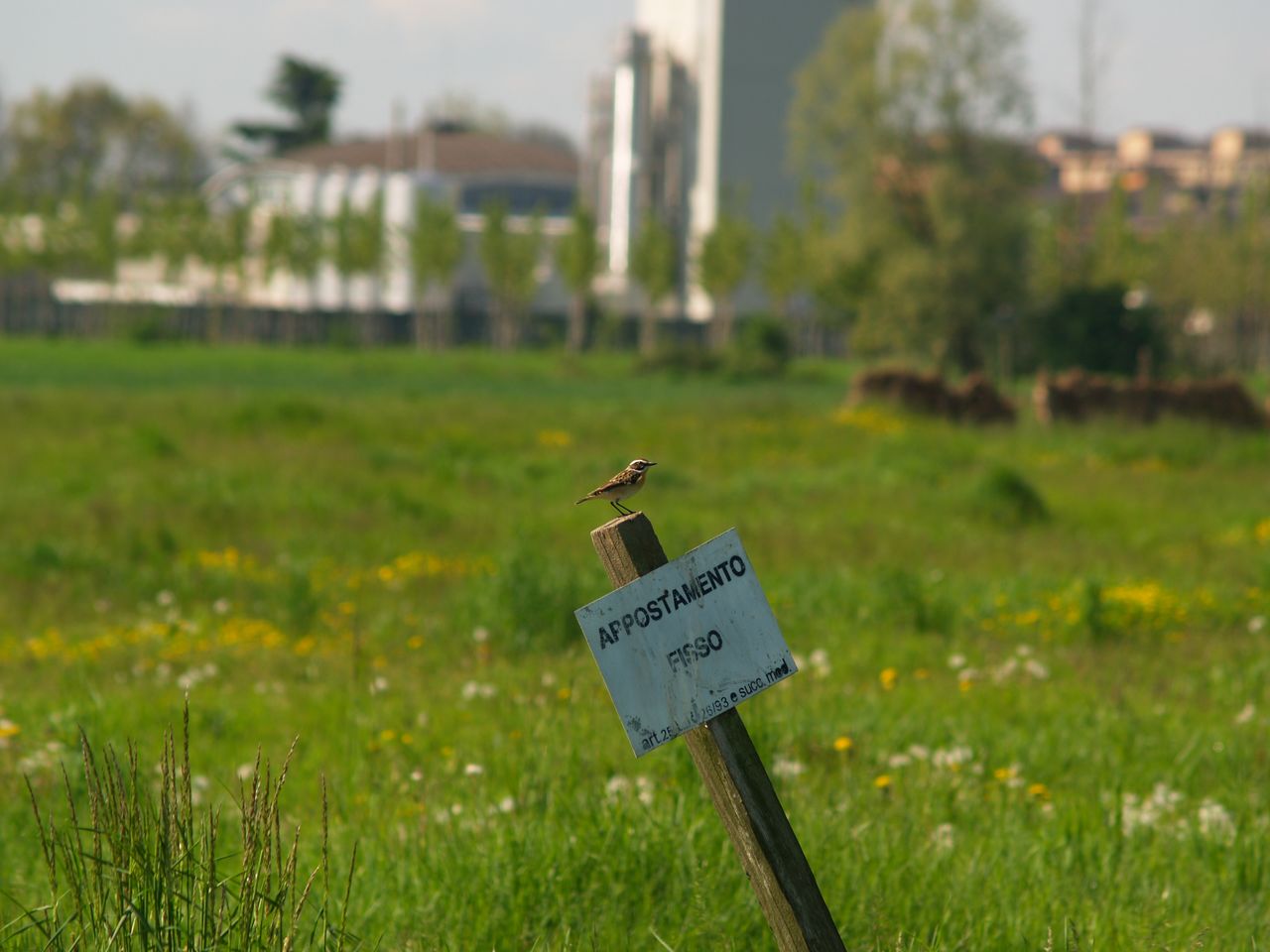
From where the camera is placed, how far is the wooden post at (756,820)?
3.28m

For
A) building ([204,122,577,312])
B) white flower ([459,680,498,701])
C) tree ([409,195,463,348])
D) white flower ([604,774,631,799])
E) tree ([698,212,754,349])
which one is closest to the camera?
white flower ([604,774,631,799])

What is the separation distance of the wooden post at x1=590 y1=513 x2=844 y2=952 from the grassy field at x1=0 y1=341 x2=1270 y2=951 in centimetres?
46

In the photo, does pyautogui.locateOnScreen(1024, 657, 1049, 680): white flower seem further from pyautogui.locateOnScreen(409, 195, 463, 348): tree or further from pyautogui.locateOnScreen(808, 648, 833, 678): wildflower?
pyautogui.locateOnScreen(409, 195, 463, 348): tree

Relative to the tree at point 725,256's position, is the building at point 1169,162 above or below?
above

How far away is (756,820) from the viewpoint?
10.8 ft

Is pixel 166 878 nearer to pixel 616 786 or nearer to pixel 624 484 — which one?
pixel 624 484

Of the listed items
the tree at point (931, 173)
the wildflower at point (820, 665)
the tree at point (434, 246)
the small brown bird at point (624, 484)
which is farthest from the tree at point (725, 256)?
the small brown bird at point (624, 484)

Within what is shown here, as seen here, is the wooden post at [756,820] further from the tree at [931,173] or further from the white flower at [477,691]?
the tree at [931,173]

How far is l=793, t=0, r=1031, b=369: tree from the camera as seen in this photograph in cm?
4972

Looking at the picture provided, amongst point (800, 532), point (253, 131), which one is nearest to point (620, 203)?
point (253, 131)

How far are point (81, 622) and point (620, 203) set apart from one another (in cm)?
8509

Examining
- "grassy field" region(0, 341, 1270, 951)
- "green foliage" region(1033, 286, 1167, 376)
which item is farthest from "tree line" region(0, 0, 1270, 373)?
"grassy field" region(0, 341, 1270, 951)

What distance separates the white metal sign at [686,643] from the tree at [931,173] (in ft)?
155

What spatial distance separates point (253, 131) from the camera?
12700 centimetres
